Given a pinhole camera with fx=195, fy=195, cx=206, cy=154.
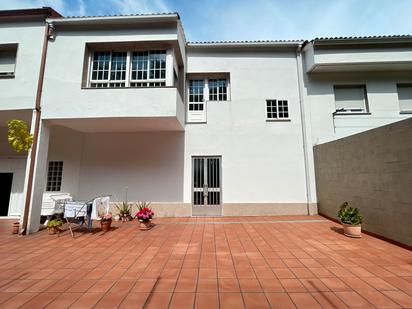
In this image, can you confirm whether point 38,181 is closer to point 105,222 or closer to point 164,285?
point 105,222

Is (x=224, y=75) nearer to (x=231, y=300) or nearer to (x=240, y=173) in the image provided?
(x=240, y=173)

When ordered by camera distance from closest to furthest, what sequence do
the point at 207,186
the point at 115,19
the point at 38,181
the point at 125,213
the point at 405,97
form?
the point at 38,181 → the point at 115,19 → the point at 125,213 → the point at 207,186 → the point at 405,97

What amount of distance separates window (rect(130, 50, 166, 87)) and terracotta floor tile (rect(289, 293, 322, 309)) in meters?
6.91

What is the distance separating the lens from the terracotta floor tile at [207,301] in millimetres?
2596

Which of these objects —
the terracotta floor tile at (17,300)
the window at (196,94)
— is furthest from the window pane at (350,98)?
the terracotta floor tile at (17,300)

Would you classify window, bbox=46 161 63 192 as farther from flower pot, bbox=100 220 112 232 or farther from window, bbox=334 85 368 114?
window, bbox=334 85 368 114

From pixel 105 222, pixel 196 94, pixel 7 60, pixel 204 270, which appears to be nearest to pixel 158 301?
pixel 204 270

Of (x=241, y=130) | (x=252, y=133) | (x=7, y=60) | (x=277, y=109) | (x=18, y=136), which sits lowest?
(x=18, y=136)


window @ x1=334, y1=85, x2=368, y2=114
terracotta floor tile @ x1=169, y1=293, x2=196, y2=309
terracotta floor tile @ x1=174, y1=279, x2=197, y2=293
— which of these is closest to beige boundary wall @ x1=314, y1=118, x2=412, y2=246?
window @ x1=334, y1=85, x2=368, y2=114

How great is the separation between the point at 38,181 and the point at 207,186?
234 inches

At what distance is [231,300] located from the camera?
8.93 ft

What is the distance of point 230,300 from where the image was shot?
8.93 feet

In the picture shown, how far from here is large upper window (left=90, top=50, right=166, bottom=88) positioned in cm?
718

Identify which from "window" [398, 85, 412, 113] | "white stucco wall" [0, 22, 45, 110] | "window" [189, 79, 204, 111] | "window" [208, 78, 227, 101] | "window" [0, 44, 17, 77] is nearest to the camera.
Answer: "white stucco wall" [0, 22, 45, 110]
